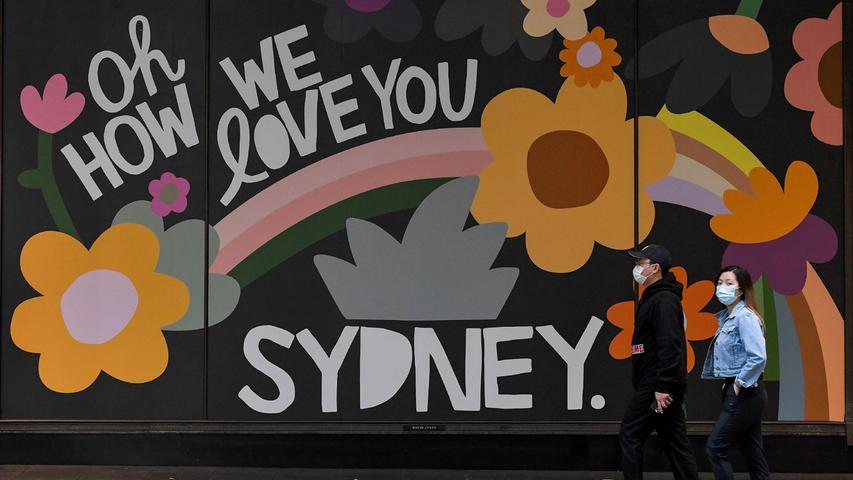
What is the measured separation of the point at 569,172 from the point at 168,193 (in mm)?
3688

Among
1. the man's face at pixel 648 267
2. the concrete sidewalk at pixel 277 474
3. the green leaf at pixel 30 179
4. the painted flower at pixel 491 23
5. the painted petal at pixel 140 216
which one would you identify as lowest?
the concrete sidewalk at pixel 277 474

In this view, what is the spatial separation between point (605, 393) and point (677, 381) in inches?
55.7

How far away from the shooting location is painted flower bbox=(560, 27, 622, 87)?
7.81 m

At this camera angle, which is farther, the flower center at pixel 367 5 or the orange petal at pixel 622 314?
the flower center at pixel 367 5

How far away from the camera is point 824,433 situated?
772 centimetres

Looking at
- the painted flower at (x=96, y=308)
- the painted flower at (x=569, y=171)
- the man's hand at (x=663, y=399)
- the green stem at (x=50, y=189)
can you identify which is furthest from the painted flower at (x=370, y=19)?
the man's hand at (x=663, y=399)

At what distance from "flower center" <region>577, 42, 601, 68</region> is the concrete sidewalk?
3711 millimetres

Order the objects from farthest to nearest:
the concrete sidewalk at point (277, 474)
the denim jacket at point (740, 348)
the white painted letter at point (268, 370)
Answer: the white painted letter at point (268, 370) → the concrete sidewalk at point (277, 474) → the denim jacket at point (740, 348)

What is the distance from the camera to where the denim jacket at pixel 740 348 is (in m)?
6.16

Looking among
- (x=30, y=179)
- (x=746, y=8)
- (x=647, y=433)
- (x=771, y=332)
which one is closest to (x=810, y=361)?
(x=771, y=332)

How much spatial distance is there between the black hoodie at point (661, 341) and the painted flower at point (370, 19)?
3.24 metres

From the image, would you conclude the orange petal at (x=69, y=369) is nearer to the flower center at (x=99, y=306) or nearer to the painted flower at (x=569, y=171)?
the flower center at (x=99, y=306)

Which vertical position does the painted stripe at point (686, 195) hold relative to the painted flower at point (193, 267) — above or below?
above

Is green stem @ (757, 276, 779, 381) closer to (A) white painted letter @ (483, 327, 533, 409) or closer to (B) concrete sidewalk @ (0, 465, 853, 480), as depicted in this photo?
(B) concrete sidewalk @ (0, 465, 853, 480)
